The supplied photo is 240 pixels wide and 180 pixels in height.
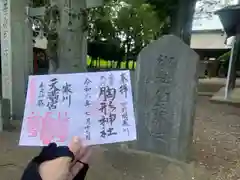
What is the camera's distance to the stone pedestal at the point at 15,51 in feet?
19.2

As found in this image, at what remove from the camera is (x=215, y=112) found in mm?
8016

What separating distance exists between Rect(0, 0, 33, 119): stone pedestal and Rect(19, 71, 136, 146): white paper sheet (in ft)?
16.4

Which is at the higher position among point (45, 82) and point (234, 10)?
point (234, 10)

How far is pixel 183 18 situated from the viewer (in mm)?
10727

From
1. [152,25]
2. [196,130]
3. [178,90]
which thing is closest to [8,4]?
[178,90]

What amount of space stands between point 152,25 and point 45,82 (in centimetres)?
1298

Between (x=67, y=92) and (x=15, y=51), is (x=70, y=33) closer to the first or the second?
(x=67, y=92)

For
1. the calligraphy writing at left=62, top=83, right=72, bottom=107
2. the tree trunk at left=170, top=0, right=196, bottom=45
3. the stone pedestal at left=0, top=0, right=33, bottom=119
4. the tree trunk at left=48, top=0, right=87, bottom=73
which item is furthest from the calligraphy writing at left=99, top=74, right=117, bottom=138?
Answer: the tree trunk at left=170, top=0, right=196, bottom=45

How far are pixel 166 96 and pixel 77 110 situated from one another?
285 cm

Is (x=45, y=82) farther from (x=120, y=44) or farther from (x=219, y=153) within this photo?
(x=120, y=44)

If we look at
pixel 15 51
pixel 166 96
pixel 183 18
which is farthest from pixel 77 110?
pixel 183 18

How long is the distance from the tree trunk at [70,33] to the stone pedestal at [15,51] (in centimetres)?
291

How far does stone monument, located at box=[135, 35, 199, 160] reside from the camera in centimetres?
386

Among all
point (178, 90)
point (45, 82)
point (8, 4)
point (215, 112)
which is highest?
point (8, 4)
